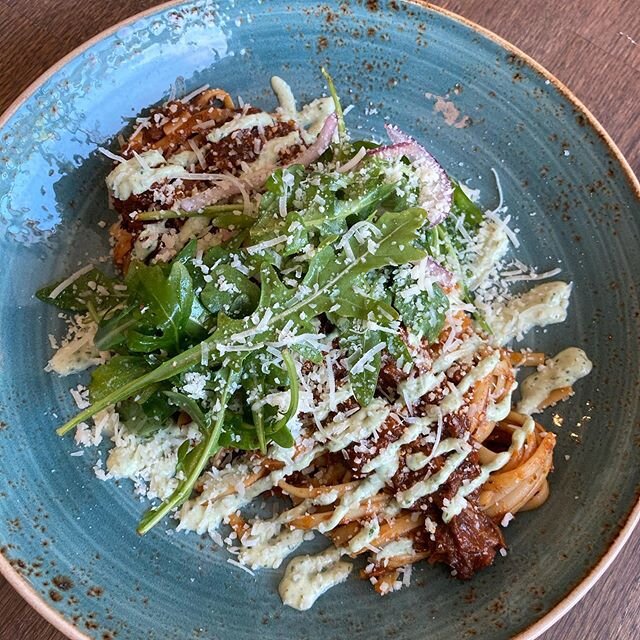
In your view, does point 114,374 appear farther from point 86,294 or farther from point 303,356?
point 303,356

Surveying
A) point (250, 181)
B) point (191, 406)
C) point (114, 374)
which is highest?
point (250, 181)

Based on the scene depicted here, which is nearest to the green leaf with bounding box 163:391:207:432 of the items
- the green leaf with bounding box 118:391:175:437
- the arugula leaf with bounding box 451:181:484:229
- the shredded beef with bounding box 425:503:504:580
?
the green leaf with bounding box 118:391:175:437

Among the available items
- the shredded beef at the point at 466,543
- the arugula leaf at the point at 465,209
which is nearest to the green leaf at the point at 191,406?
the shredded beef at the point at 466,543

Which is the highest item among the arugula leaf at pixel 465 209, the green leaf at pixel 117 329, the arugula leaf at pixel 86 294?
the arugula leaf at pixel 465 209

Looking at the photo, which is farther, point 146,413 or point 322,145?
point 322,145

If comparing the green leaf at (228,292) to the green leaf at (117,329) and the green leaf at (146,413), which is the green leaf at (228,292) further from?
the green leaf at (146,413)

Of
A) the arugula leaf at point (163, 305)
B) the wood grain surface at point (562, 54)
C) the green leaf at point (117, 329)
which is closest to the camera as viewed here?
the arugula leaf at point (163, 305)

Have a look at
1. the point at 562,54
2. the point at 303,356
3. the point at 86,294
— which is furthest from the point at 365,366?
the point at 562,54

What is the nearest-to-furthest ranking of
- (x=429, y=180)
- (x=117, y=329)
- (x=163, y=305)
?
(x=163, y=305), (x=117, y=329), (x=429, y=180)
